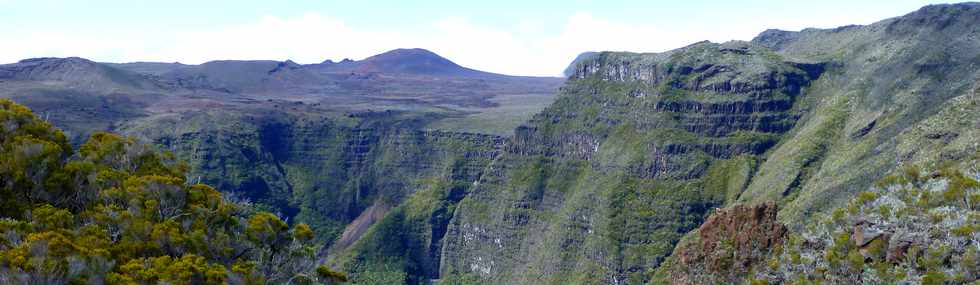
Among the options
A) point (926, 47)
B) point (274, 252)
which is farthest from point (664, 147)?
point (274, 252)

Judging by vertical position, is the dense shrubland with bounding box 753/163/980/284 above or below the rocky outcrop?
Result: above

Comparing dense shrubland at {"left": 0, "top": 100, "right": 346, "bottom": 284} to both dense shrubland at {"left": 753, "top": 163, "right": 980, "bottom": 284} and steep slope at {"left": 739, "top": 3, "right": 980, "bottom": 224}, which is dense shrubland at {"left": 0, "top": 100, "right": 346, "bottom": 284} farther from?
steep slope at {"left": 739, "top": 3, "right": 980, "bottom": 224}

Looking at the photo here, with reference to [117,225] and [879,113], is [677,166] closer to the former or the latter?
[879,113]

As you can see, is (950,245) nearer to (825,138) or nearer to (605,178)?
(825,138)

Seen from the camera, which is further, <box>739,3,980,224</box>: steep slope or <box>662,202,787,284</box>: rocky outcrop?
<box>739,3,980,224</box>: steep slope

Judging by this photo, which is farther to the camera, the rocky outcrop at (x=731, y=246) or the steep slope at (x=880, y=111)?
the steep slope at (x=880, y=111)

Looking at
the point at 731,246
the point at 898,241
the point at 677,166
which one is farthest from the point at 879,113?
the point at 898,241

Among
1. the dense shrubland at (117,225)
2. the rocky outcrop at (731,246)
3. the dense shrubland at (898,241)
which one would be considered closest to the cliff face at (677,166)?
the dense shrubland at (117,225)

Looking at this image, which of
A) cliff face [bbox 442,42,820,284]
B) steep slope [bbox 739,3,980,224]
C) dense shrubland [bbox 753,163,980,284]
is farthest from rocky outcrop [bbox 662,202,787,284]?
cliff face [bbox 442,42,820,284]

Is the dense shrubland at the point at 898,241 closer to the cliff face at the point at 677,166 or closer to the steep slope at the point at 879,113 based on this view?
the steep slope at the point at 879,113
